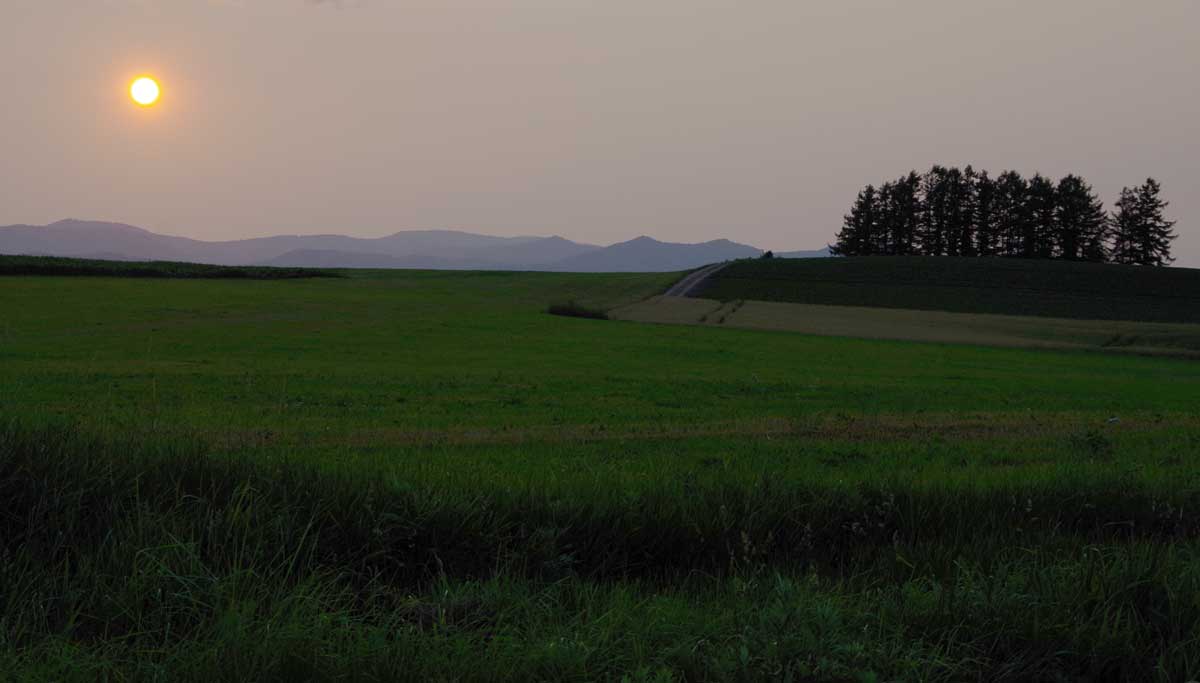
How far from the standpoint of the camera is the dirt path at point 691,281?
80000 millimetres

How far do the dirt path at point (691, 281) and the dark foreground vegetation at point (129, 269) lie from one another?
123 feet

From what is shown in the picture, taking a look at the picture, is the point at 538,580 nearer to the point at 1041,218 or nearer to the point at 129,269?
the point at 129,269

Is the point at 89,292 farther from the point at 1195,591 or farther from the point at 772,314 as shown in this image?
the point at 1195,591

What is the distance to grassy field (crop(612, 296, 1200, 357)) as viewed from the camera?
2008 inches

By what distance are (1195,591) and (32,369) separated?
83.9ft

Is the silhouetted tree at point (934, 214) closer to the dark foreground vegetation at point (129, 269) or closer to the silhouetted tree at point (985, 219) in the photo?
the silhouetted tree at point (985, 219)

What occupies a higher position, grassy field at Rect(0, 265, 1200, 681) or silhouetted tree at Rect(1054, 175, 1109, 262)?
silhouetted tree at Rect(1054, 175, 1109, 262)

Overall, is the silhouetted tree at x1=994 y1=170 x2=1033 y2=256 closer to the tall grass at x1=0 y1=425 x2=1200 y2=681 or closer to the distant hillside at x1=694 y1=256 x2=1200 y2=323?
the distant hillside at x1=694 y1=256 x2=1200 y2=323

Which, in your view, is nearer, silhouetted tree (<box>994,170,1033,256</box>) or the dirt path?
the dirt path

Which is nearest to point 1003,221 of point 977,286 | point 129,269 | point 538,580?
point 977,286

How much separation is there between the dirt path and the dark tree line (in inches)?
1455

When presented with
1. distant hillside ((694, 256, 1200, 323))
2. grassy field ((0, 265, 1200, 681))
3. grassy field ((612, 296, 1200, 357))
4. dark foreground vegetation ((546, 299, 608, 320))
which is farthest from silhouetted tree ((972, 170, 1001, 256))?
grassy field ((0, 265, 1200, 681))

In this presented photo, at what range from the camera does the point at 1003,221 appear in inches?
4779

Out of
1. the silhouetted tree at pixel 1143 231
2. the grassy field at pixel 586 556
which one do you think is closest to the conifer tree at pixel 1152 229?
the silhouetted tree at pixel 1143 231
